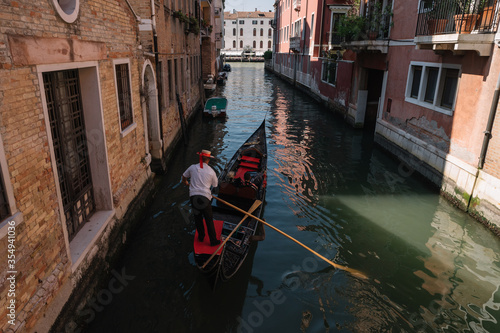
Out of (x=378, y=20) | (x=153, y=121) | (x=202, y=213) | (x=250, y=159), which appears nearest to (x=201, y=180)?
(x=202, y=213)

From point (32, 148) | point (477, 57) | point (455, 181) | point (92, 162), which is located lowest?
point (455, 181)

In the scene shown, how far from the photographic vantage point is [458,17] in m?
7.14

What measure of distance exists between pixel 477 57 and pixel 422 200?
10.4 feet

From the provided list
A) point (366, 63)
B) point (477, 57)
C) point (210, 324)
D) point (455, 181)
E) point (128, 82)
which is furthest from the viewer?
point (366, 63)

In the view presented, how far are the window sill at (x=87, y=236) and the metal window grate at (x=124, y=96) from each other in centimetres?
181

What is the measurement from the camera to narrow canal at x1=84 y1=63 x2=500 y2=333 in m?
4.25

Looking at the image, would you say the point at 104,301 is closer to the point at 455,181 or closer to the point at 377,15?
the point at 455,181

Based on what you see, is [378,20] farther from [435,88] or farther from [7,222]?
[7,222]

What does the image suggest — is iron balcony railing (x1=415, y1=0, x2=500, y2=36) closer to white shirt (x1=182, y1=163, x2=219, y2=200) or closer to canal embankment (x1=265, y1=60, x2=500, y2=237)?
canal embankment (x1=265, y1=60, x2=500, y2=237)

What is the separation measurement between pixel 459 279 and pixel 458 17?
17.6 feet

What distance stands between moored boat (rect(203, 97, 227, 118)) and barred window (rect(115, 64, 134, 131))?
9.59m

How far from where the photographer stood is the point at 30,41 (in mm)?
3031

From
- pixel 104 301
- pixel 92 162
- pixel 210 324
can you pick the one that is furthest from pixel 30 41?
pixel 210 324

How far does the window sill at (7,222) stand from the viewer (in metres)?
2.63
